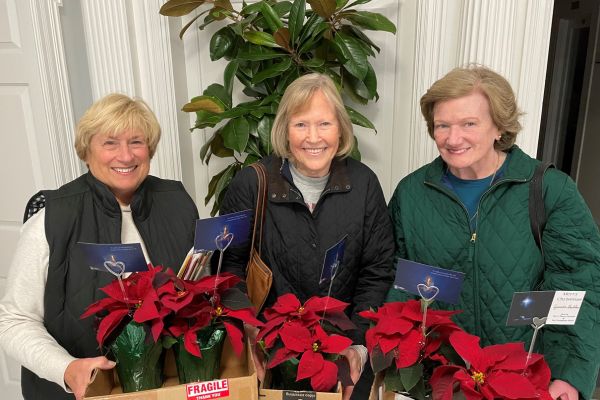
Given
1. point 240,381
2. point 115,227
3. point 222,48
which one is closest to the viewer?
point 240,381

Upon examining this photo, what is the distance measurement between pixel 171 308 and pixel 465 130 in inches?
33.1

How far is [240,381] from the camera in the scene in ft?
2.91

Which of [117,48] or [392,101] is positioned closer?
[117,48]

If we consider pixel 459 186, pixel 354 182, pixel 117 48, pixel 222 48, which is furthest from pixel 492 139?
pixel 117 48

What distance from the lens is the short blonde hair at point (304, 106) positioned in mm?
1298

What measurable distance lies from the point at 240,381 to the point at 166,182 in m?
0.66

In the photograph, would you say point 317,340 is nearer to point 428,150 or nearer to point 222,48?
point 428,150

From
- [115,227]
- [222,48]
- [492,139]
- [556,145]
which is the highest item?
[222,48]

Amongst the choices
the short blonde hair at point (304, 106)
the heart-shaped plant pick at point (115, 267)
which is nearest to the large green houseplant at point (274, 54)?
the short blonde hair at point (304, 106)

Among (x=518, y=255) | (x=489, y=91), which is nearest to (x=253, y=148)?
(x=489, y=91)

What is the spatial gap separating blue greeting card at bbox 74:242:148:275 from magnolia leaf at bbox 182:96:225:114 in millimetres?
1074

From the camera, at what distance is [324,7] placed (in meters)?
1.73

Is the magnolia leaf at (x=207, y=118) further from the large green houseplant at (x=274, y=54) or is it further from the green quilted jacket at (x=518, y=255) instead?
the green quilted jacket at (x=518, y=255)

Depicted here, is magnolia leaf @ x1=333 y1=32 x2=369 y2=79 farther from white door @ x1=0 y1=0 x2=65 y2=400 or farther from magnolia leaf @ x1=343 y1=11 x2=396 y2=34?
white door @ x1=0 y1=0 x2=65 y2=400
